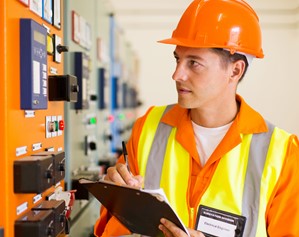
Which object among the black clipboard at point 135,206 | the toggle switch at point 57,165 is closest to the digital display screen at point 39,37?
the toggle switch at point 57,165

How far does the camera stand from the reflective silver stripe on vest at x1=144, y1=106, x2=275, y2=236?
58.4 inches

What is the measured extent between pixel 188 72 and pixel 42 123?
63cm

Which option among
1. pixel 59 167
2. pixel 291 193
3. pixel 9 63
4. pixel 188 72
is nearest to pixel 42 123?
pixel 59 167

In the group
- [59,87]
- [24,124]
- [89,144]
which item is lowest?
[89,144]

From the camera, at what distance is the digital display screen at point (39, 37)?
3.60 ft

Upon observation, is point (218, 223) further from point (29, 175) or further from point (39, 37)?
point (39, 37)

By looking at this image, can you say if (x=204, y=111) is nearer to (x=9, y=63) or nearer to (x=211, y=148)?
(x=211, y=148)

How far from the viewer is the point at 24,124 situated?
3.57 ft

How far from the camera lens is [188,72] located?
5.19 feet

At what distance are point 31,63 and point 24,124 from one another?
170 millimetres

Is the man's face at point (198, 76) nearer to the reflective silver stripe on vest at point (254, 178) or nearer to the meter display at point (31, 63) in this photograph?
the reflective silver stripe on vest at point (254, 178)

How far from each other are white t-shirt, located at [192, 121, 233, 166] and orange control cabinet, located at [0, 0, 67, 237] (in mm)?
621

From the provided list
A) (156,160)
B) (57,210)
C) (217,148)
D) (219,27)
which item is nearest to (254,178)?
(217,148)

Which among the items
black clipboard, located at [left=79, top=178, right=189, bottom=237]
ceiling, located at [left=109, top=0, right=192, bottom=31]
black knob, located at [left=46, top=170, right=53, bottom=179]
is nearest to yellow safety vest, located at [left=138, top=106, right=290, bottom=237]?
black clipboard, located at [left=79, top=178, right=189, bottom=237]
